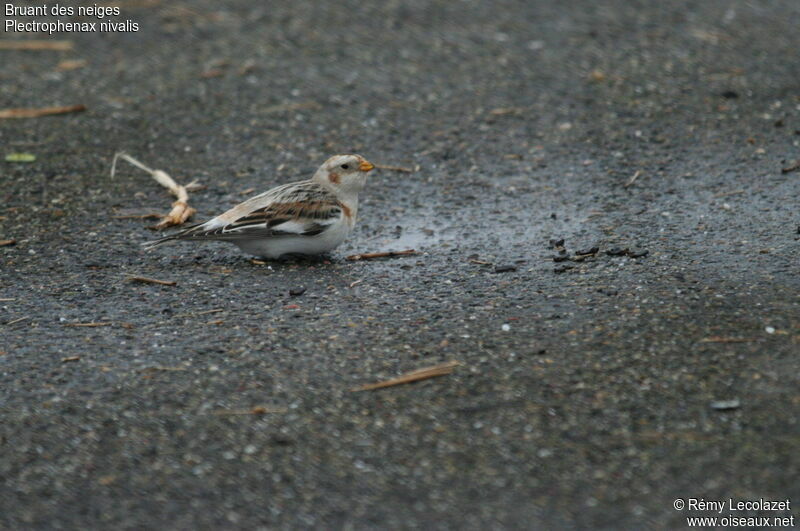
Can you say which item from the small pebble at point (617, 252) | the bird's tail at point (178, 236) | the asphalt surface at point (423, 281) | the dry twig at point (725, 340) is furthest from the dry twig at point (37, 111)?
the dry twig at point (725, 340)

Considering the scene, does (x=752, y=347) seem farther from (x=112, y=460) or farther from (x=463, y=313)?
(x=112, y=460)

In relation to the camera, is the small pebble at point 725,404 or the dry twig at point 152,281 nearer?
the small pebble at point 725,404

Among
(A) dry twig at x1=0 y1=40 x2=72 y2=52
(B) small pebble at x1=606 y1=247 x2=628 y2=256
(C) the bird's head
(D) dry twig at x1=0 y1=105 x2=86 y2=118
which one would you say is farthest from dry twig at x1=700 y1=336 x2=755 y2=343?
(A) dry twig at x1=0 y1=40 x2=72 y2=52

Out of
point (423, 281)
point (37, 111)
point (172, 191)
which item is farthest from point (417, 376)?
point (37, 111)

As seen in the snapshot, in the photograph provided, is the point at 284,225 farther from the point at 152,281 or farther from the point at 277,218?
the point at 152,281

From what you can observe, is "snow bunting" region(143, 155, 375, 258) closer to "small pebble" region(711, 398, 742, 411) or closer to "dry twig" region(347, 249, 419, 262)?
"dry twig" region(347, 249, 419, 262)

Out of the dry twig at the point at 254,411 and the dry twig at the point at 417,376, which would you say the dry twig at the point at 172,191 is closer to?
the dry twig at the point at 254,411
